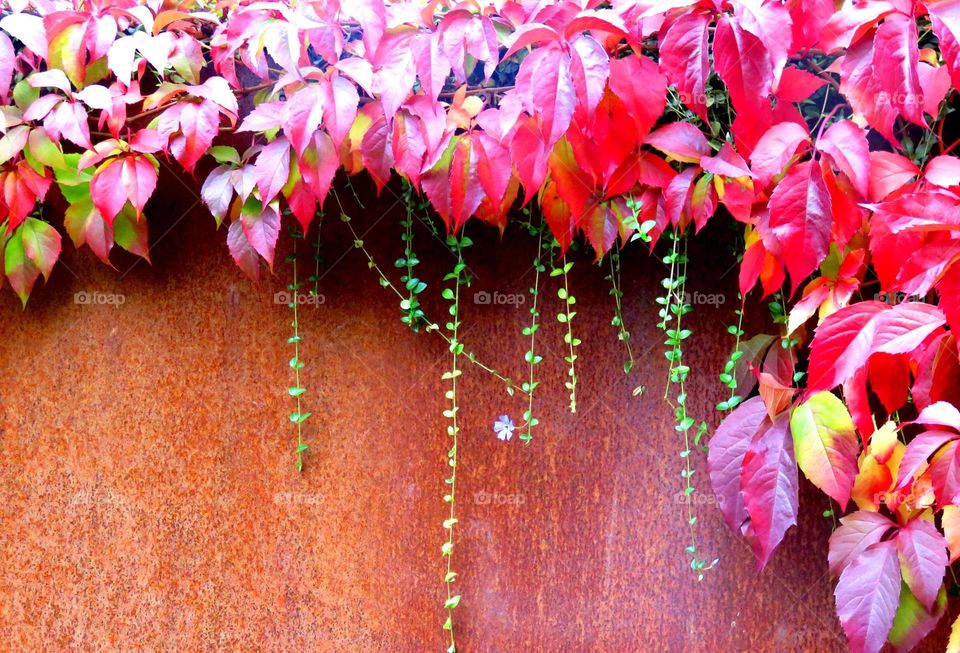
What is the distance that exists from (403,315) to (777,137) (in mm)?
608

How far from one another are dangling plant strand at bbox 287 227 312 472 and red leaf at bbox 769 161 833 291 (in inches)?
27.5

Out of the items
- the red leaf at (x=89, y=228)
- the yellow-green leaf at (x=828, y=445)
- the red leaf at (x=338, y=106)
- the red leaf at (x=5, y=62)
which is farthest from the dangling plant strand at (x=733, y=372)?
the red leaf at (x=5, y=62)

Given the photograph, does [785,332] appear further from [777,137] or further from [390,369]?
[390,369]

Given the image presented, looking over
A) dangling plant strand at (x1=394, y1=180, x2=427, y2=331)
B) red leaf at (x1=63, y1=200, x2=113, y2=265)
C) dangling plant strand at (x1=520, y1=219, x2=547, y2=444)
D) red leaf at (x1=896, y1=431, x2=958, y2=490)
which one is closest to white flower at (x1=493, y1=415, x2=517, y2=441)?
dangling plant strand at (x1=520, y1=219, x2=547, y2=444)

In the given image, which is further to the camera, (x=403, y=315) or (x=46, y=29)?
(x=403, y=315)

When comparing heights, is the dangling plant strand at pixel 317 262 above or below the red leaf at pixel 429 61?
below

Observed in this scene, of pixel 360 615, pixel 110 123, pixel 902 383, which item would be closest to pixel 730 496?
pixel 902 383

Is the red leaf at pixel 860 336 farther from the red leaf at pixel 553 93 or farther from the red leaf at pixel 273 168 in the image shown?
A: the red leaf at pixel 273 168

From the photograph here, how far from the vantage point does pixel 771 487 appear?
3.08 feet

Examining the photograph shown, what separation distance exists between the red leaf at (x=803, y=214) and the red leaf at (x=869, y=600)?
40 centimetres

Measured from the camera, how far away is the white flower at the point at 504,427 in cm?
115

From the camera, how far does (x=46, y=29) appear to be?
1.01m

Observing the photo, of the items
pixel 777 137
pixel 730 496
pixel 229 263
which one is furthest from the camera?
pixel 229 263

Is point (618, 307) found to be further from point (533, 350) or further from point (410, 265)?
point (410, 265)
